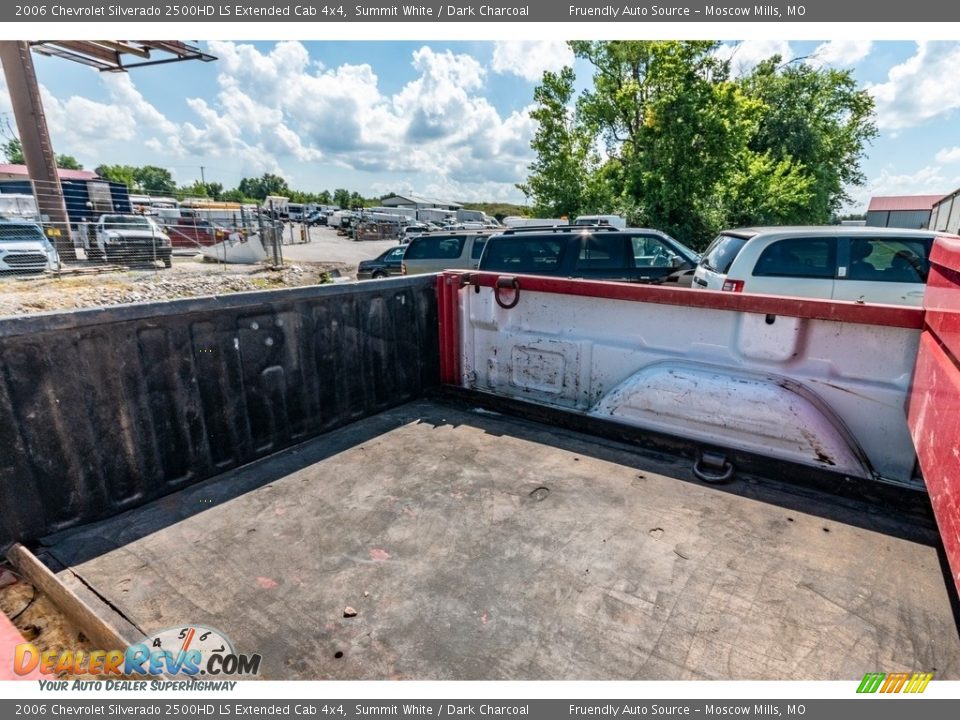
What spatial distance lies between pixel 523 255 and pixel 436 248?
3.83 metres

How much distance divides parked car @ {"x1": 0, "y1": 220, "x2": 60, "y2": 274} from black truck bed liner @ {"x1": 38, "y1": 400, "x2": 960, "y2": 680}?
1550 cm

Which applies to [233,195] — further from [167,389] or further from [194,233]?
[167,389]

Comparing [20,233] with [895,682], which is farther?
[20,233]

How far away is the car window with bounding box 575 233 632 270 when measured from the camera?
7.33m

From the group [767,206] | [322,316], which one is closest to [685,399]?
[322,316]

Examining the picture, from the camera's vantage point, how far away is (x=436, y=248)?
10930 mm

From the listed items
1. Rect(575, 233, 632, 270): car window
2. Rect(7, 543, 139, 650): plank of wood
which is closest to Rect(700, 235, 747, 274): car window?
Rect(575, 233, 632, 270): car window

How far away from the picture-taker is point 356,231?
133 ft

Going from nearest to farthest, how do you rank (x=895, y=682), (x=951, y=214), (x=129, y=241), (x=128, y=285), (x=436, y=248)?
(x=895, y=682) → (x=436, y=248) → (x=128, y=285) → (x=951, y=214) → (x=129, y=241)

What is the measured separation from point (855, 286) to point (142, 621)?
745 cm

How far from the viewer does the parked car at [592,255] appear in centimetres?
734

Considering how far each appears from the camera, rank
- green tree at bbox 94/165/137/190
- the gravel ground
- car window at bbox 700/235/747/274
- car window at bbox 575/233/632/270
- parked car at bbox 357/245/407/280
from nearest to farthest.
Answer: car window at bbox 700/235/747/274 → car window at bbox 575/233/632/270 → the gravel ground → parked car at bbox 357/245/407/280 → green tree at bbox 94/165/137/190

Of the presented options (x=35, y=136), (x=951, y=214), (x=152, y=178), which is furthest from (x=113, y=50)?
(x=152, y=178)

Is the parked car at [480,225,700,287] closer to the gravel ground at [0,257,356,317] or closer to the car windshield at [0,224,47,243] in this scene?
the gravel ground at [0,257,356,317]
